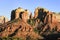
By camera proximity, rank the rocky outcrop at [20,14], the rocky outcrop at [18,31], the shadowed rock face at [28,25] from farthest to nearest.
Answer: the rocky outcrop at [20,14], the shadowed rock face at [28,25], the rocky outcrop at [18,31]

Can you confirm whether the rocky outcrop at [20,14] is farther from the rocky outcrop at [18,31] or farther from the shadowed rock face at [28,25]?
the rocky outcrop at [18,31]

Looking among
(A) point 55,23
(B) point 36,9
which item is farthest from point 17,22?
(B) point 36,9

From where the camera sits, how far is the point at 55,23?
159 m

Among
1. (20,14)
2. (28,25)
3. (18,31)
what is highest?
(20,14)

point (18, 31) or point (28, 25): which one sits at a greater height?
point (28, 25)

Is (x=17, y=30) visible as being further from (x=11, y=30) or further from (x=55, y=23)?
(x=55, y=23)

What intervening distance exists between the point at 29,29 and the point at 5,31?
11285 mm

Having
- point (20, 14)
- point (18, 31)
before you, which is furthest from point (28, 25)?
point (20, 14)

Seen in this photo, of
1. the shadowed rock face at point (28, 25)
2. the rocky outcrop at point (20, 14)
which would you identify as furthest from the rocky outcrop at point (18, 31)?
the rocky outcrop at point (20, 14)

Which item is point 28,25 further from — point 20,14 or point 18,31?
point 20,14

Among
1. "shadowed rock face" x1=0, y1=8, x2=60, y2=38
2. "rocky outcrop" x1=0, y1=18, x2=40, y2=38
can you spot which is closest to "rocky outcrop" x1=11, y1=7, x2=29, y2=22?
"shadowed rock face" x1=0, y1=8, x2=60, y2=38

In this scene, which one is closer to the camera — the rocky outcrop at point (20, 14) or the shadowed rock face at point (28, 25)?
the shadowed rock face at point (28, 25)

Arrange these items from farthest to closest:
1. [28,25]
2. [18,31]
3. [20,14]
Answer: [20,14] → [28,25] → [18,31]

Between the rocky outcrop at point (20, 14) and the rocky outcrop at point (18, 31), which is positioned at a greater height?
the rocky outcrop at point (20, 14)
